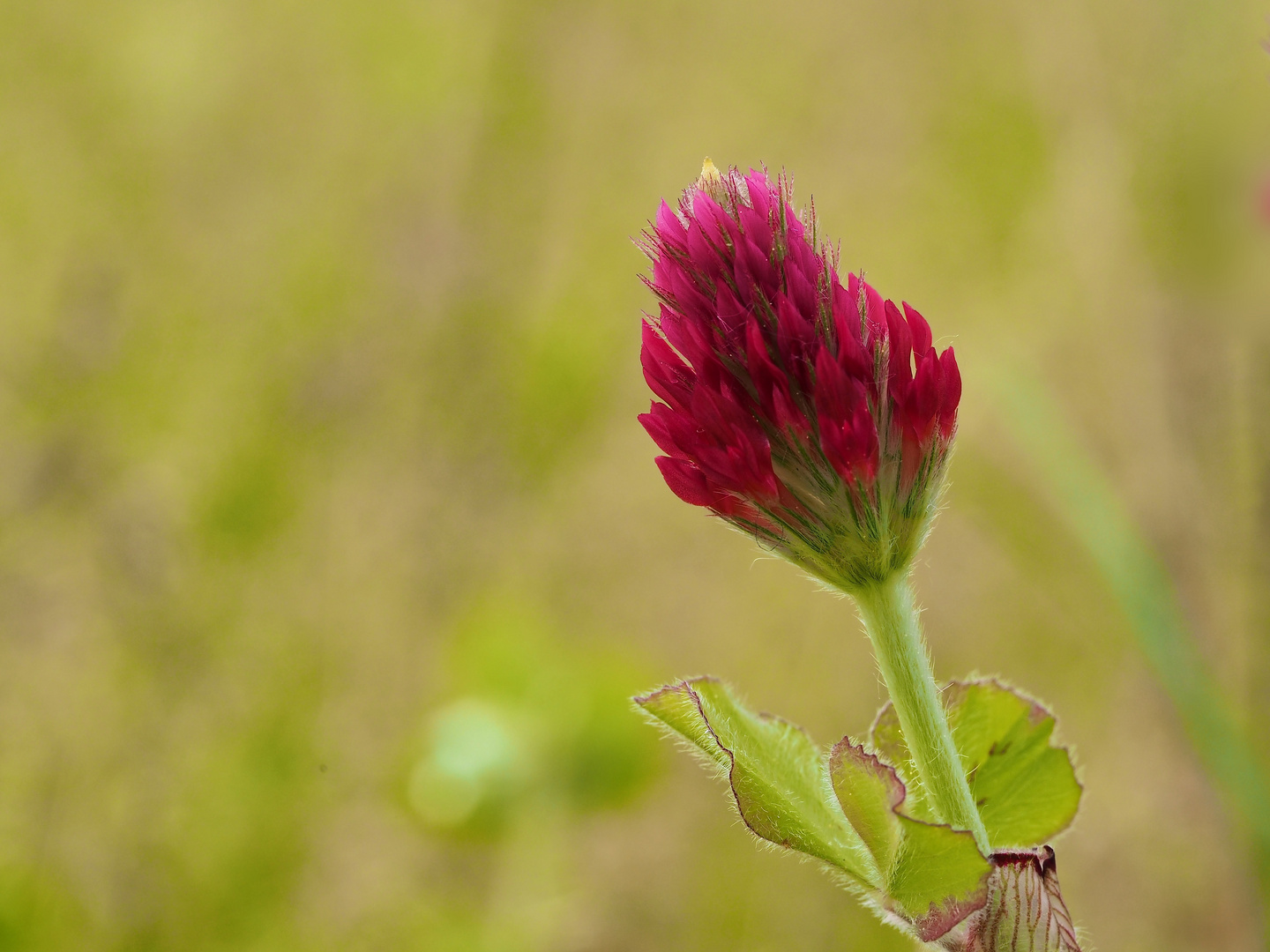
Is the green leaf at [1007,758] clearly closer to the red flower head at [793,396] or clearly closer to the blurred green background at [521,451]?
the red flower head at [793,396]

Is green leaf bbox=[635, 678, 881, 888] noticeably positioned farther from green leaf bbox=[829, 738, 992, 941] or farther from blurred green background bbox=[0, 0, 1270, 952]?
blurred green background bbox=[0, 0, 1270, 952]

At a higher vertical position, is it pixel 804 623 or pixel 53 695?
pixel 804 623

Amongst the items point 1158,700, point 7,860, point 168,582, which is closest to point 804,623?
point 1158,700

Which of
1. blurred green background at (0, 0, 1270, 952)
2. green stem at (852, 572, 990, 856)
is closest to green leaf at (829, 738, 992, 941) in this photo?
green stem at (852, 572, 990, 856)

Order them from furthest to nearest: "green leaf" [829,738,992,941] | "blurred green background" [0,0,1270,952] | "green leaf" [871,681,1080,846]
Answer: "blurred green background" [0,0,1270,952] → "green leaf" [871,681,1080,846] → "green leaf" [829,738,992,941]

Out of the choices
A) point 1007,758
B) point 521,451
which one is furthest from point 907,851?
point 521,451

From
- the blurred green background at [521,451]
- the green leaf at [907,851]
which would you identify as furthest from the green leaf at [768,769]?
the blurred green background at [521,451]

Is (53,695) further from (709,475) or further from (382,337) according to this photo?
(709,475)

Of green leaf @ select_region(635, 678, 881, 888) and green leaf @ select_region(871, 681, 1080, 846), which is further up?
green leaf @ select_region(871, 681, 1080, 846)
